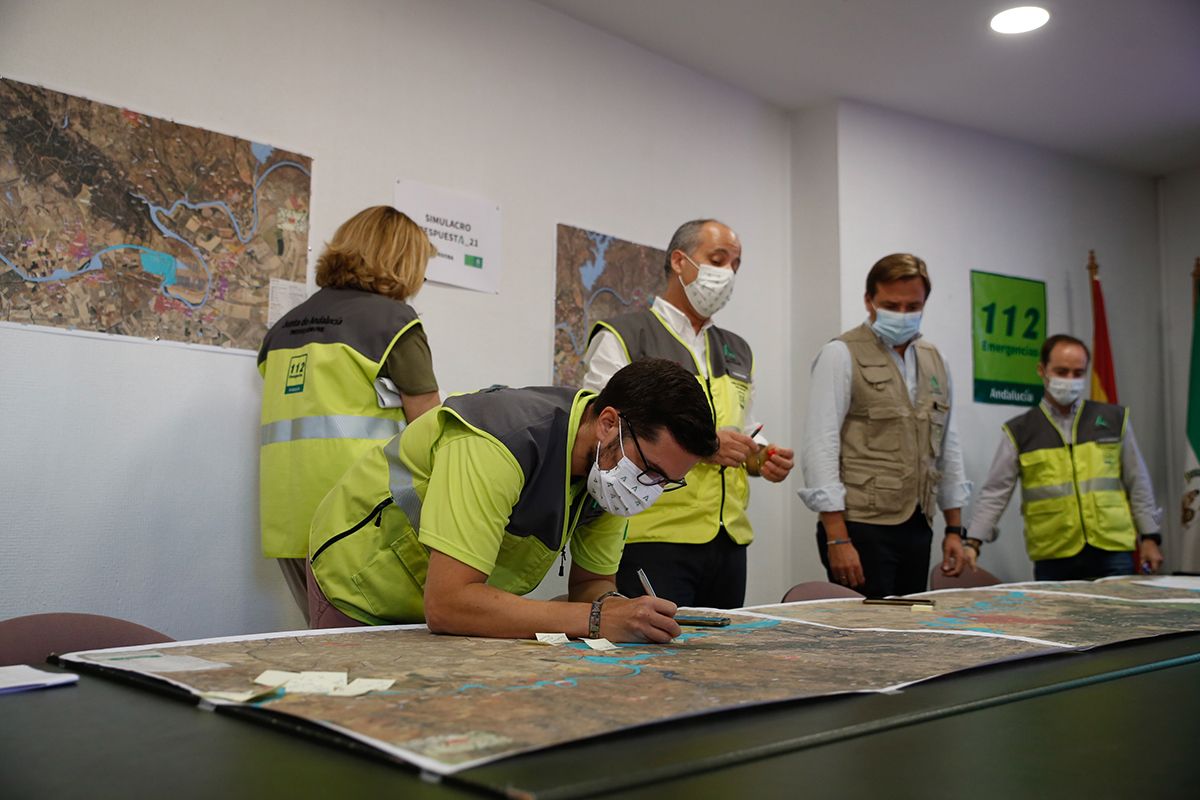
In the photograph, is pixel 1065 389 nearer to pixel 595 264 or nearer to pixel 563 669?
pixel 595 264

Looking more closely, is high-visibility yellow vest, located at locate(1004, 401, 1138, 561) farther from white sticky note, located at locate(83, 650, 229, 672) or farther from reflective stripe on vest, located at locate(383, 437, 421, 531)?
white sticky note, located at locate(83, 650, 229, 672)

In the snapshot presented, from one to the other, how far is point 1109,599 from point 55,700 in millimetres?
2260

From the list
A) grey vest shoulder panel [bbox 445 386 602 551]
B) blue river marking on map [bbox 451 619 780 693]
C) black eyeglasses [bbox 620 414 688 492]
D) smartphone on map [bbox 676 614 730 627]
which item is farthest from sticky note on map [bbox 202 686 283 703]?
smartphone on map [bbox 676 614 730 627]

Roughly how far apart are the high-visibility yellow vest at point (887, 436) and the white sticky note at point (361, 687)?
224cm

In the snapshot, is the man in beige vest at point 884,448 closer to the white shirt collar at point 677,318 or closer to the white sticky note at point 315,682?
the white shirt collar at point 677,318

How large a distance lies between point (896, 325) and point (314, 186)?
6.17ft

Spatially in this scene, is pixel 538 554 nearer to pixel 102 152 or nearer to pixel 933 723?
pixel 933 723

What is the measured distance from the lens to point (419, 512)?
173cm

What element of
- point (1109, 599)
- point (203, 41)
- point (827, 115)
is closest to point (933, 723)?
point (1109, 599)

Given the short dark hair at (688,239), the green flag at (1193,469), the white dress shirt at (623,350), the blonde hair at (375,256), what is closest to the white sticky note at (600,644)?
the white dress shirt at (623,350)

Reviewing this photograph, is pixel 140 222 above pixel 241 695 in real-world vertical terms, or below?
above

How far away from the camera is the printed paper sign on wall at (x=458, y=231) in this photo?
3.28 m

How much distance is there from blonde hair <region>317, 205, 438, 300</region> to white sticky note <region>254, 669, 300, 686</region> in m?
1.43

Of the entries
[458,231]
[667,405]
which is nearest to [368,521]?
[667,405]
